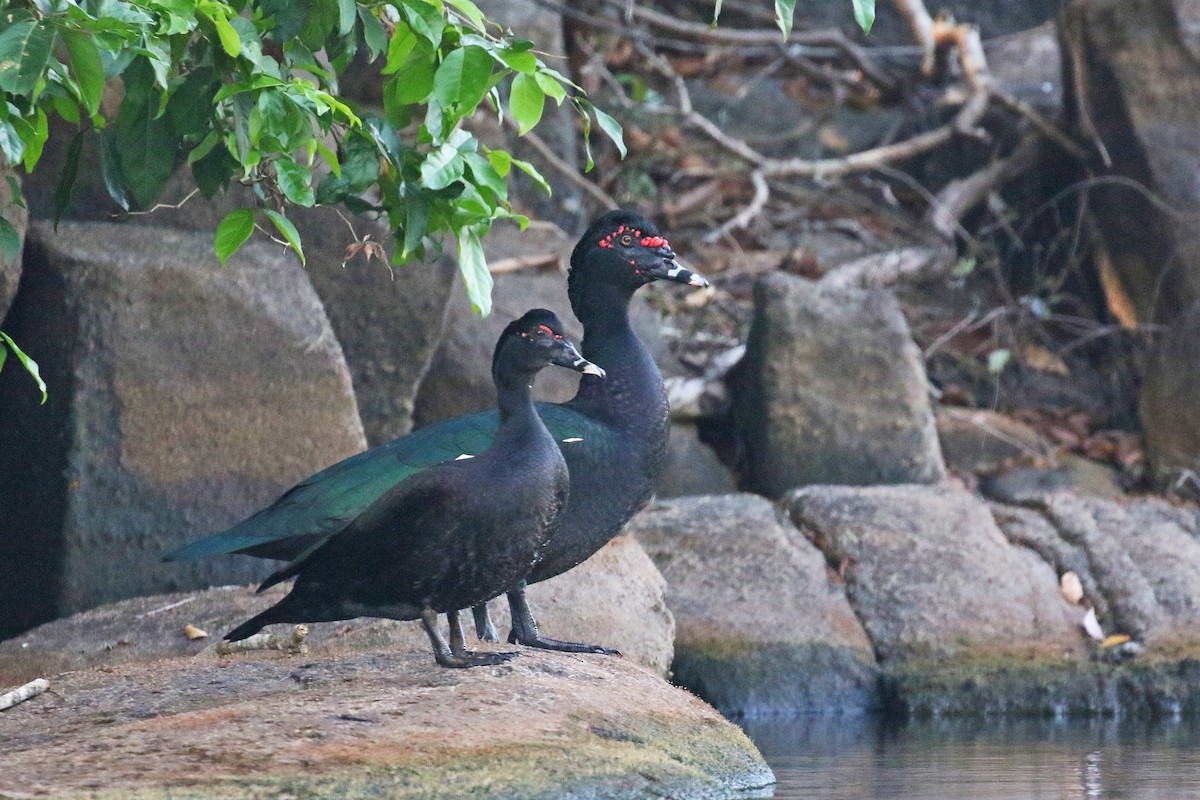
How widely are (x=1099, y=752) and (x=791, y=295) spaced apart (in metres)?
3.95

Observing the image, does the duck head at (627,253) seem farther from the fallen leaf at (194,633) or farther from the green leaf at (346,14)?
the green leaf at (346,14)

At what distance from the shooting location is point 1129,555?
A: 7945 mm

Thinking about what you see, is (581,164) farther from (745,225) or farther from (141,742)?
(141,742)

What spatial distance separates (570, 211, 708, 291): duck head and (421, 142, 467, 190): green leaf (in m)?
1.69

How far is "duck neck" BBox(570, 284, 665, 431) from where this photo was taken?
5738 mm

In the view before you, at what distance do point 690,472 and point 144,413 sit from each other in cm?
359

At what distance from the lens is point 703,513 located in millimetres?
8062

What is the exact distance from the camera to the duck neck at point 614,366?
5738mm

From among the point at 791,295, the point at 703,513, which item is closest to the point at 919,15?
the point at 791,295

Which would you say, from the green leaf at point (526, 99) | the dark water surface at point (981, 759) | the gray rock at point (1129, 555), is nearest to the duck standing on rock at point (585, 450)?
the dark water surface at point (981, 759)

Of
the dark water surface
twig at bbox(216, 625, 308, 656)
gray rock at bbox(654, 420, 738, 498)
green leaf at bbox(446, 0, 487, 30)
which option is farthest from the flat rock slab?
gray rock at bbox(654, 420, 738, 498)

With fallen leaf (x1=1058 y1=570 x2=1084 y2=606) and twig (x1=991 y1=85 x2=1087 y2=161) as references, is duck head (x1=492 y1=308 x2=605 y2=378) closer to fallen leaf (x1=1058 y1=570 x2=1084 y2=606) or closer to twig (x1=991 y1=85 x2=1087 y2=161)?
fallen leaf (x1=1058 y1=570 x2=1084 y2=606)

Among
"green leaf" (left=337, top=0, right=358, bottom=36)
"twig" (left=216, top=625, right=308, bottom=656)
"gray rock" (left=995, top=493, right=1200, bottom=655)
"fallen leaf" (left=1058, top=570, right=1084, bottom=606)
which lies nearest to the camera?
"green leaf" (left=337, top=0, right=358, bottom=36)

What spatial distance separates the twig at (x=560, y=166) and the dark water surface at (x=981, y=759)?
4.61m
